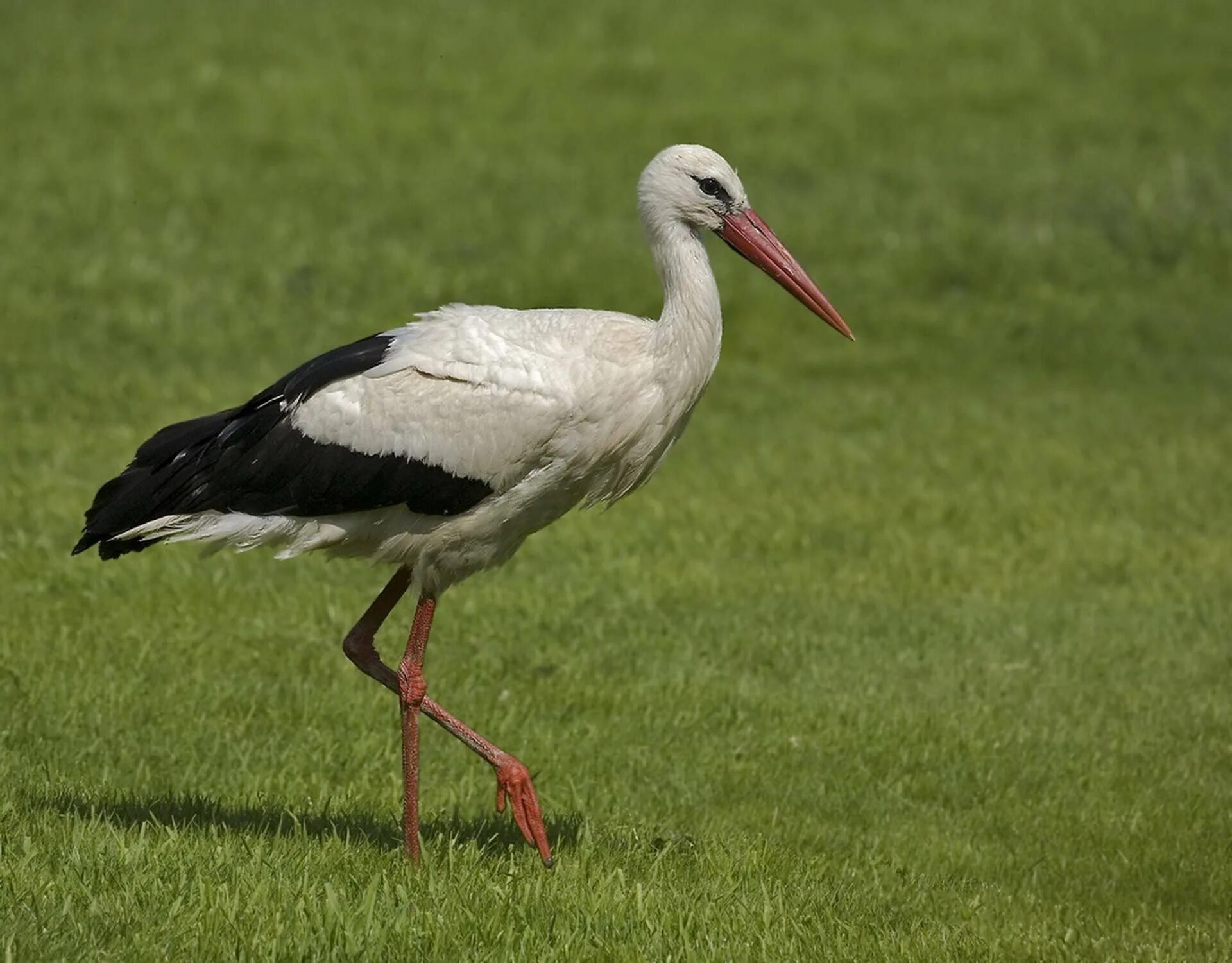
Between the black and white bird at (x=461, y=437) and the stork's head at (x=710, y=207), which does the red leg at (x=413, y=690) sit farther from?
the stork's head at (x=710, y=207)

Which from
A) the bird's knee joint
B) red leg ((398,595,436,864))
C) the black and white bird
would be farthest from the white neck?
the bird's knee joint

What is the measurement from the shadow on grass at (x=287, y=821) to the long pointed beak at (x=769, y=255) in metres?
1.95

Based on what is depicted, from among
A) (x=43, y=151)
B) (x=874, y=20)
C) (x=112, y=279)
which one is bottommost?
(x=112, y=279)

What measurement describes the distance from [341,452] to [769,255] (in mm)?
1571

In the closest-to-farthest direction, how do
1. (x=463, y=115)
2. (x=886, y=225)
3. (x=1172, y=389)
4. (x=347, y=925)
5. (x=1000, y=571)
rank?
1. (x=347, y=925)
2. (x=1000, y=571)
3. (x=1172, y=389)
4. (x=886, y=225)
5. (x=463, y=115)

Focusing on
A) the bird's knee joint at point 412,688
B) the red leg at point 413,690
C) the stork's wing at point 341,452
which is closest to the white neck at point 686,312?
the stork's wing at point 341,452

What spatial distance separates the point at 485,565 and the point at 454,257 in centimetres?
935

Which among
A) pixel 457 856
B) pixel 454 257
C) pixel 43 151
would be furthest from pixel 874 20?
pixel 457 856

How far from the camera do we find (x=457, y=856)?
5.73 m

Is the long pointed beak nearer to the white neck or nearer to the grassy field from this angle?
the white neck

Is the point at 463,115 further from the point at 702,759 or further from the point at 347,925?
the point at 347,925

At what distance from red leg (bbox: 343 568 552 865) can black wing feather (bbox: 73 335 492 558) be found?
0.50 metres

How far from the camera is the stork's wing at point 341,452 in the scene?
588 centimetres

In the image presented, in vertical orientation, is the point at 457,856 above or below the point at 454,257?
below
